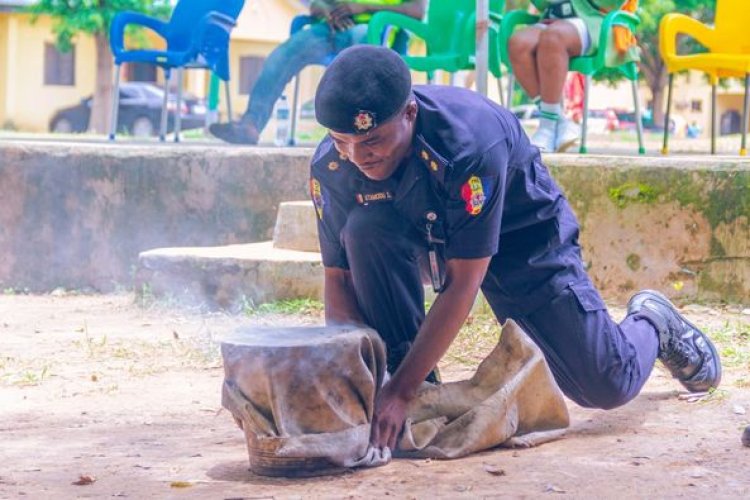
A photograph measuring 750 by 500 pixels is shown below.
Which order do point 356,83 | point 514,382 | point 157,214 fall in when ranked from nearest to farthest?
point 356,83
point 514,382
point 157,214

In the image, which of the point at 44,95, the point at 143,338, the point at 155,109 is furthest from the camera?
the point at 44,95

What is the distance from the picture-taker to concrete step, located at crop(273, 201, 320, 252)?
606 centimetres

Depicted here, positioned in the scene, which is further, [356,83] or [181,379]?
[181,379]

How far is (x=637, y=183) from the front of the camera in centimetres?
586

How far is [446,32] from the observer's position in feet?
26.5

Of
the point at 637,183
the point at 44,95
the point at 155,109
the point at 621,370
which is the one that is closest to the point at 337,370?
the point at 621,370

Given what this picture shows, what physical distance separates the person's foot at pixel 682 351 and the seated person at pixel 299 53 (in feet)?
14.5

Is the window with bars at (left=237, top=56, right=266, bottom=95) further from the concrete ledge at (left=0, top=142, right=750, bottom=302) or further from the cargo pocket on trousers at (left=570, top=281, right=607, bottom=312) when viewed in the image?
the cargo pocket on trousers at (left=570, top=281, right=607, bottom=312)

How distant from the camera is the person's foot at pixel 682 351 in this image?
409 centimetres

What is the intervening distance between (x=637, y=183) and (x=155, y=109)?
79.8ft

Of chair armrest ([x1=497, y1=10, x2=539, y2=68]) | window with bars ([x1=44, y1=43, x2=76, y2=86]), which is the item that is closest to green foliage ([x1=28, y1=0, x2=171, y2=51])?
window with bars ([x1=44, y1=43, x2=76, y2=86])

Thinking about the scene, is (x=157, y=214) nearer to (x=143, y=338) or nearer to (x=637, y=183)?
(x=143, y=338)

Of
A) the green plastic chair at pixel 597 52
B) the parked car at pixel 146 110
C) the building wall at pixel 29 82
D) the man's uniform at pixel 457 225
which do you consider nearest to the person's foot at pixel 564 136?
the green plastic chair at pixel 597 52

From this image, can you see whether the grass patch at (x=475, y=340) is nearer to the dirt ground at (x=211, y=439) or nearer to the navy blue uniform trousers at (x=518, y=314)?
the dirt ground at (x=211, y=439)
